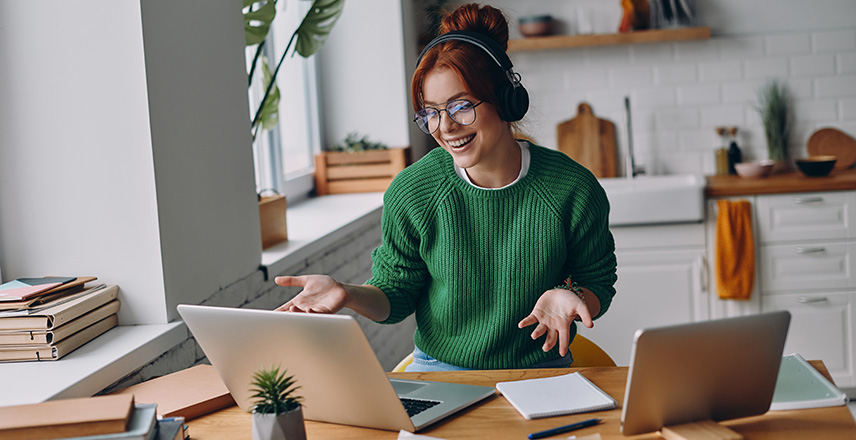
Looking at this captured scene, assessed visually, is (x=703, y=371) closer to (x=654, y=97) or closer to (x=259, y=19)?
(x=259, y=19)

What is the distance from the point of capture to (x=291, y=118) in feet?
11.7

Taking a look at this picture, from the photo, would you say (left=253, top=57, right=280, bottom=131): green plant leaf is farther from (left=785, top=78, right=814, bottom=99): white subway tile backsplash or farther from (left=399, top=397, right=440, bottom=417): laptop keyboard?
(left=785, top=78, right=814, bottom=99): white subway tile backsplash

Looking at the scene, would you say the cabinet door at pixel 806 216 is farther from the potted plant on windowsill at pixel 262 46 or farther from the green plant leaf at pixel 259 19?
the green plant leaf at pixel 259 19

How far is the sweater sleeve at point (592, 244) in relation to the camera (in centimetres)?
176

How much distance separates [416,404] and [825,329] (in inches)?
108

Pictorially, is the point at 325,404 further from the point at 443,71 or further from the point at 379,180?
the point at 379,180

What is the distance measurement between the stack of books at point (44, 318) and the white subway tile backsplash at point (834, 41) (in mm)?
3609

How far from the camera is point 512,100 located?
167cm

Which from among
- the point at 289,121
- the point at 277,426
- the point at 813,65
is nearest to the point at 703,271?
the point at 813,65

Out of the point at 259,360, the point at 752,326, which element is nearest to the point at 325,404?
the point at 259,360

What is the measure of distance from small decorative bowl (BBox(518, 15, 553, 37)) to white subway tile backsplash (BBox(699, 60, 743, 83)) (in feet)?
2.60

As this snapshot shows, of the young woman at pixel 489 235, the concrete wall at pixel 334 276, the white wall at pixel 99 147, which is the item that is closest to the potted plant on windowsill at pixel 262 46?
the concrete wall at pixel 334 276

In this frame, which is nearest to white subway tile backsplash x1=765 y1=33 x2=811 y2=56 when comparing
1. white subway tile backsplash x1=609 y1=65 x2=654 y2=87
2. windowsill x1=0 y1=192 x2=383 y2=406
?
white subway tile backsplash x1=609 y1=65 x2=654 y2=87

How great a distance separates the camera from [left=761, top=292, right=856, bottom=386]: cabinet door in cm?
349
